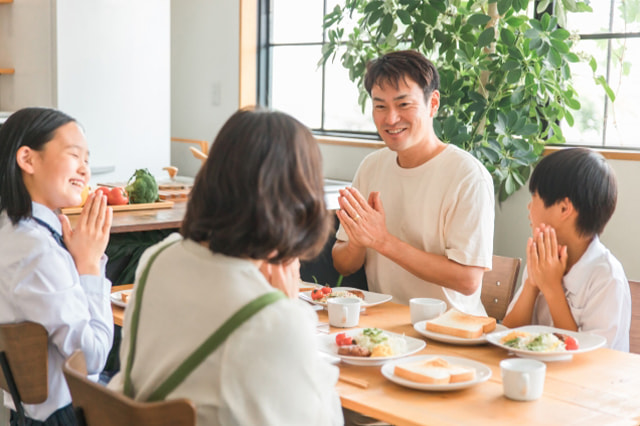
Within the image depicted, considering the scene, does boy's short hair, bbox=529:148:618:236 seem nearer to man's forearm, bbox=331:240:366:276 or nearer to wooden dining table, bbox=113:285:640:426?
wooden dining table, bbox=113:285:640:426

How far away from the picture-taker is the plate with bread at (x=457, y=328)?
1670 mm

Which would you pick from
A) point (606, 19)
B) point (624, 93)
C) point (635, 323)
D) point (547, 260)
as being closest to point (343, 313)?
point (547, 260)

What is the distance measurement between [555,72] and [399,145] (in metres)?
1.49

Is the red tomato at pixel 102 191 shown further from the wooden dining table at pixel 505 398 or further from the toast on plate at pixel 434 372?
the toast on plate at pixel 434 372

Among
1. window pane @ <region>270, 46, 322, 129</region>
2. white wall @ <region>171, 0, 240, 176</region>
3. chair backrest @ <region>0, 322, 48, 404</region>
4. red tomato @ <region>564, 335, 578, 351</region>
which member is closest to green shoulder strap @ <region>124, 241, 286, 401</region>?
chair backrest @ <region>0, 322, 48, 404</region>

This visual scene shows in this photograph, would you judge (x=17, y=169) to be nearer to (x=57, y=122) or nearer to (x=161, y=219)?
(x=57, y=122)

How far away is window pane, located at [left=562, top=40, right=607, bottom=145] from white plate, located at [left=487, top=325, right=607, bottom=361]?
226 cm

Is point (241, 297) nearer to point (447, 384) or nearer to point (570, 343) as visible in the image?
point (447, 384)

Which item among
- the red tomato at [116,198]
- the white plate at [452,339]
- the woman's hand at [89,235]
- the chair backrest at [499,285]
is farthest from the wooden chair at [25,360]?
the chair backrest at [499,285]

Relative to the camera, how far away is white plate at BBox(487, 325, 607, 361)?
1557 millimetres

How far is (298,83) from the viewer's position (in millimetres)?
5531

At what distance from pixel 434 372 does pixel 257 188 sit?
58cm

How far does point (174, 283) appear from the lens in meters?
1.08

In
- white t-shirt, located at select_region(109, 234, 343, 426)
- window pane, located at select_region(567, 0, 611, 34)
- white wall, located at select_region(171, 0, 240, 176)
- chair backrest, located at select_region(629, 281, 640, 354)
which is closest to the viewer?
white t-shirt, located at select_region(109, 234, 343, 426)
